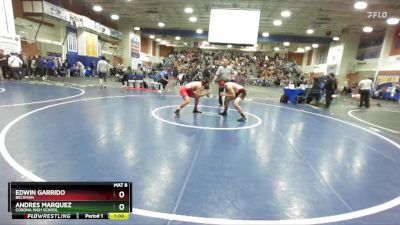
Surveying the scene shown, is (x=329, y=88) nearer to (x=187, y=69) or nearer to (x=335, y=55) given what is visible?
(x=335, y=55)

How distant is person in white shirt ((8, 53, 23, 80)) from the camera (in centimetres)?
1406

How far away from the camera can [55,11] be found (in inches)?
706

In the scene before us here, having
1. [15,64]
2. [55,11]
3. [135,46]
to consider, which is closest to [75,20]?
[55,11]

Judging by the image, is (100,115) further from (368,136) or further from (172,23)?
(172,23)

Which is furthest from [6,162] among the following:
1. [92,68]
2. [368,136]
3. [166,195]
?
[92,68]

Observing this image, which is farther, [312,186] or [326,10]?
[326,10]

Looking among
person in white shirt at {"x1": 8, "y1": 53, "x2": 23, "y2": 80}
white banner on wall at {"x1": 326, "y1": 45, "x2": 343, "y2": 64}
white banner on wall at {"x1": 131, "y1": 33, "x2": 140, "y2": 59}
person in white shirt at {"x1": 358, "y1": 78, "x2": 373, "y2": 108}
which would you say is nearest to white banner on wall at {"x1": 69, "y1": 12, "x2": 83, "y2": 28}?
person in white shirt at {"x1": 8, "y1": 53, "x2": 23, "y2": 80}

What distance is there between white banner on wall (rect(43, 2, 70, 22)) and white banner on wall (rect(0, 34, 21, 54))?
10.3 feet

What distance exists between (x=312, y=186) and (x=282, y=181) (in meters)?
0.37

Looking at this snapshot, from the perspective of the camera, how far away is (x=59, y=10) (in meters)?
18.4
